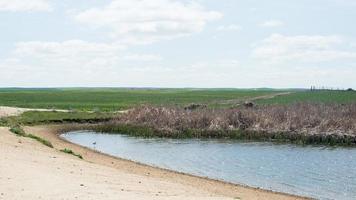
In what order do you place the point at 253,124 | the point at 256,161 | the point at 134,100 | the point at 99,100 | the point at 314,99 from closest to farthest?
1. the point at 256,161
2. the point at 253,124
3. the point at 314,99
4. the point at 99,100
5. the point at 134,100

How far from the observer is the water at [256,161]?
24483 mm

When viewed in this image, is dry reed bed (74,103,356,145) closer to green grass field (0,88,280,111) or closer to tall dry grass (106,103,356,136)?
tall dry grass (106,103,356,136)

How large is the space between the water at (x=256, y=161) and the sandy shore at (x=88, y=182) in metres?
2.35

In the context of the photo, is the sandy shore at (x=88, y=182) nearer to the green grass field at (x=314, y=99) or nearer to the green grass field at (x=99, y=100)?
the green grass field at (x=99, y=100)

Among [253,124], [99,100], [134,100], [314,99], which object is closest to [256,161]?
[253,124]

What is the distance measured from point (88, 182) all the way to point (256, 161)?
587 inches

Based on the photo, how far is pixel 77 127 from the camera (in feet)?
171

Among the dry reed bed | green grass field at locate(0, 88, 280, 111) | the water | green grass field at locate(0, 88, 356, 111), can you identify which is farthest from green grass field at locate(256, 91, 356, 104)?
the water

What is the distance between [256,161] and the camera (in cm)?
3150

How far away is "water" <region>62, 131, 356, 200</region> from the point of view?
24483mm

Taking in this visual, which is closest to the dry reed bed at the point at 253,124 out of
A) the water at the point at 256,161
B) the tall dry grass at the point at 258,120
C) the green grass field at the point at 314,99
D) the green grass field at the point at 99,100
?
the tall dry grass at the point at 258,120

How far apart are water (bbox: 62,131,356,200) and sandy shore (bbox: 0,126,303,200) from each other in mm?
2348

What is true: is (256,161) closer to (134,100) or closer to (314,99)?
(314,99)

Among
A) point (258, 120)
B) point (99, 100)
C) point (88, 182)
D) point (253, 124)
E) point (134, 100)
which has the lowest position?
point (99, 100)
